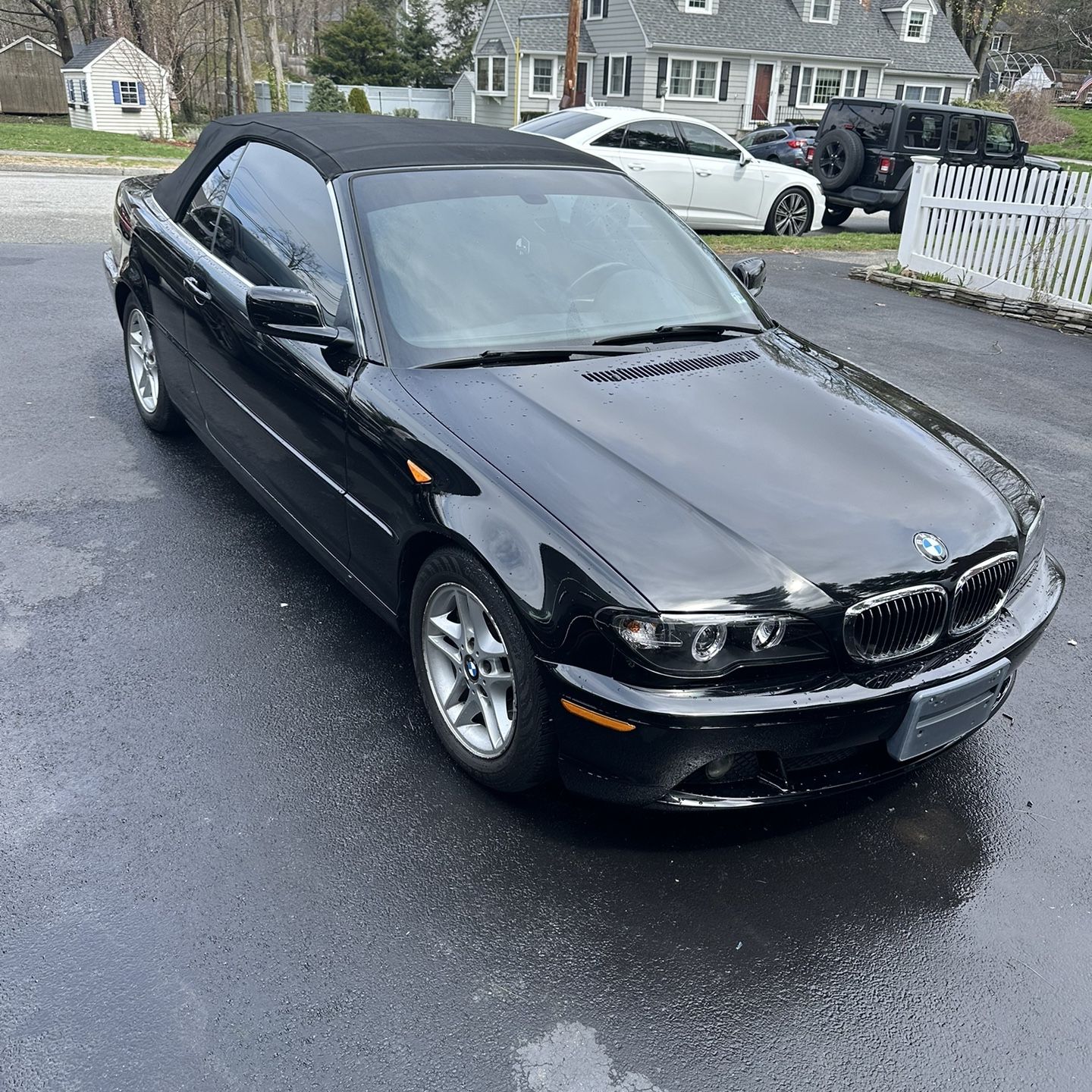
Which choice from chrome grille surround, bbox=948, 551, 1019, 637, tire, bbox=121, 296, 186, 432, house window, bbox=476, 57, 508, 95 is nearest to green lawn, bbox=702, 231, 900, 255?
tire, bbox=121, 296, 186, 432

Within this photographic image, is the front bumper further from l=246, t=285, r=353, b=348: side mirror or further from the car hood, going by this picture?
l=246, t=285, r=353, b=348: side mirror

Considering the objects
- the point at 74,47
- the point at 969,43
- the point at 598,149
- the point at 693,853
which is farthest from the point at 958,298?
the point at 969,43

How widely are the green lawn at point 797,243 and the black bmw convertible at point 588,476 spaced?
28.2 ft

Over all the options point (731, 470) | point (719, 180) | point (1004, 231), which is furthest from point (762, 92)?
point (731, 470)

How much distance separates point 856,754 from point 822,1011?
0.67 metres

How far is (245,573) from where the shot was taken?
4.33 m

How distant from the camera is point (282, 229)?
4008 mm

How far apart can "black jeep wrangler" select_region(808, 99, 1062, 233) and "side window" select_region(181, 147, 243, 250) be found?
44.9 feet

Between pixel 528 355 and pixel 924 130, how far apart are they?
624 inches

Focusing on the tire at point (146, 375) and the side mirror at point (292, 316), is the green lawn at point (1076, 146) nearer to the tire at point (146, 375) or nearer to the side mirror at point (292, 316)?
the tire at point (146, 375)

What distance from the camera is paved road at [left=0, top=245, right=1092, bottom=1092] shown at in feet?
7.55

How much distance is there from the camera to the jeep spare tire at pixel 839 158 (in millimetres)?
16312

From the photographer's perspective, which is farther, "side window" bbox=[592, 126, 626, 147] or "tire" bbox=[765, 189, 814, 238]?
"tire" bbox=[765, 189, 814, 238]

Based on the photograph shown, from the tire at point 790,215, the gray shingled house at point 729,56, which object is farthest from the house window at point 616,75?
the tire at point 790,215
